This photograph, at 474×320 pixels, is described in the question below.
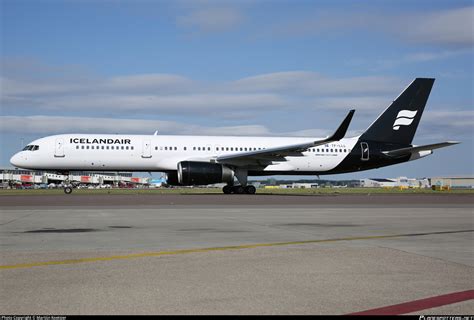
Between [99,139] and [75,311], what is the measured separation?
30.7 metres

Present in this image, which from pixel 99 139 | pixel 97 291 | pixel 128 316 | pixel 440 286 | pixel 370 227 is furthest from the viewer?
pixel 99 139

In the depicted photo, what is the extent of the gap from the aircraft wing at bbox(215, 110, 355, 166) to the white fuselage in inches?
62.3

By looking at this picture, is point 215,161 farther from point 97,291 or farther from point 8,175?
point 8,175

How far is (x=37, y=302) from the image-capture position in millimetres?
5438

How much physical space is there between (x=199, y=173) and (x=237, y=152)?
5.05 meters

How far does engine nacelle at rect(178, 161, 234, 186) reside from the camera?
32.7 meters

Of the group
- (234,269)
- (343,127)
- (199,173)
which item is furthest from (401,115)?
(234,269)

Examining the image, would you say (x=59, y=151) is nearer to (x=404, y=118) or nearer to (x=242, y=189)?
(x=242, y=189)

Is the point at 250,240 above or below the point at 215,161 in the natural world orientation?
below

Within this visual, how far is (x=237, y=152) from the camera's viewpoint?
37125 millimetres

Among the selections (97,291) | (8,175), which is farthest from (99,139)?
(8,175)

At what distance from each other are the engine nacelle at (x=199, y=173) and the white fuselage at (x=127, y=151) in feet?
8.75

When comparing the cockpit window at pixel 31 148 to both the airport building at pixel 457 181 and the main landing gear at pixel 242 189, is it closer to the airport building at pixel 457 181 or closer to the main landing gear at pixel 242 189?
the main landing gear at pixel 242 189

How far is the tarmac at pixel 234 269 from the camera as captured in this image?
544 cm
